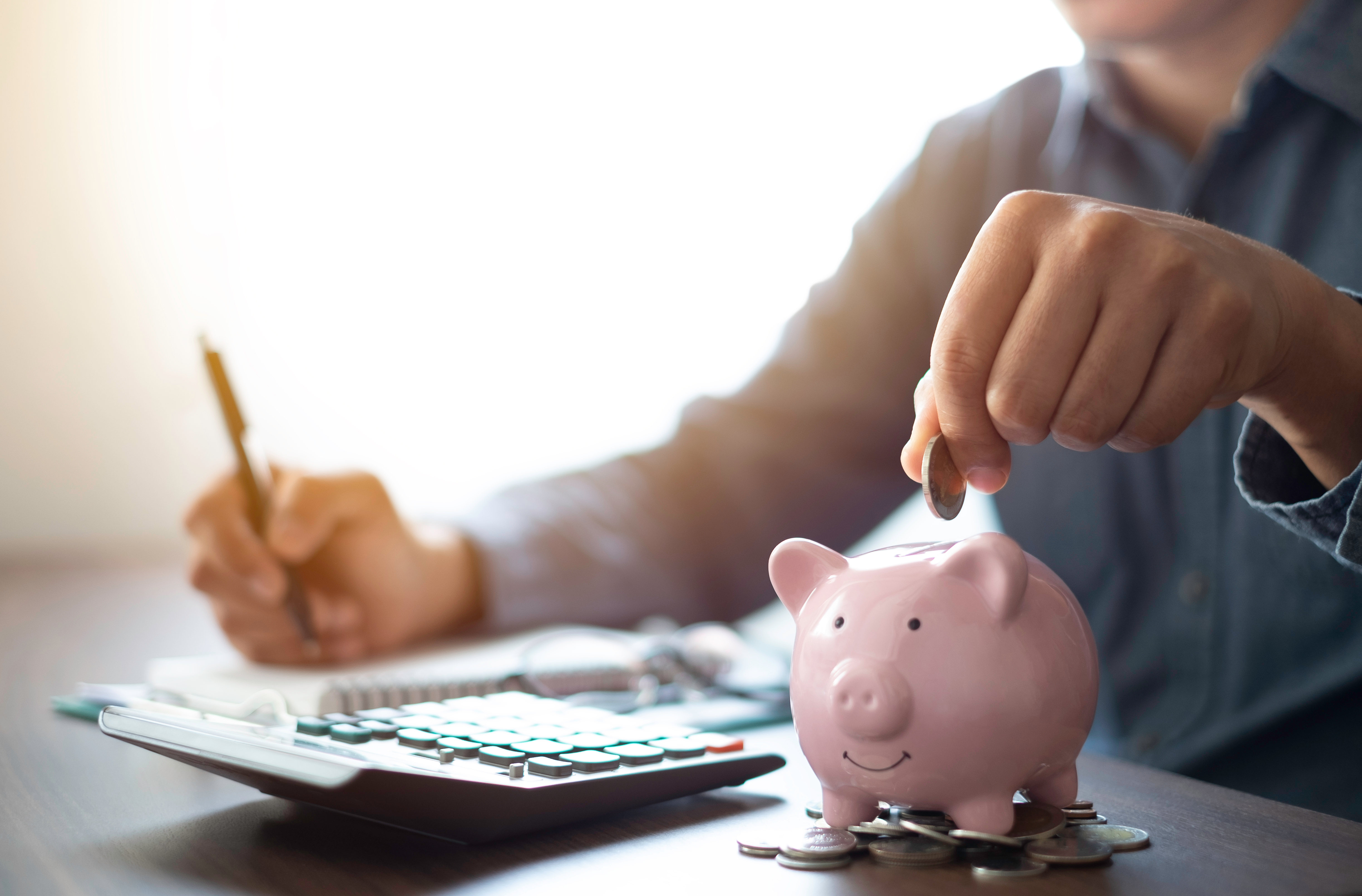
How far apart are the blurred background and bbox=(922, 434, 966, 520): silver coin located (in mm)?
1498

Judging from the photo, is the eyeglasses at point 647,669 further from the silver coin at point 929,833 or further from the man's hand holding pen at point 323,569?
the silver coin at point 929,833

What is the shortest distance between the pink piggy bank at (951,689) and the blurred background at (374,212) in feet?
5.09

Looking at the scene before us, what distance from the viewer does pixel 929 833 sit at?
385mm

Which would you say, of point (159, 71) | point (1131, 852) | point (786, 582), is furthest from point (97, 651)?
point (159, 71)

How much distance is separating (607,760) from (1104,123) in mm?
900

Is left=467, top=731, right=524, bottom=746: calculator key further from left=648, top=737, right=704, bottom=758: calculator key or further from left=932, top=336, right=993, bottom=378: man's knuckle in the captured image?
left=932, top=336, right=993, bottom=378: man's knuckle

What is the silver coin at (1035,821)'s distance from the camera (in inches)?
15.2

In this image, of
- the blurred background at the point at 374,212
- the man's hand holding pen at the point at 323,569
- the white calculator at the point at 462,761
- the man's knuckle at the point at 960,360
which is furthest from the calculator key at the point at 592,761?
the blurred background at the point at 374,212

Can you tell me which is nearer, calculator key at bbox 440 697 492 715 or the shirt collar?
calculator key at bbox 440 697 492 715

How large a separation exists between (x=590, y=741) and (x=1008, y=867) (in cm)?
19

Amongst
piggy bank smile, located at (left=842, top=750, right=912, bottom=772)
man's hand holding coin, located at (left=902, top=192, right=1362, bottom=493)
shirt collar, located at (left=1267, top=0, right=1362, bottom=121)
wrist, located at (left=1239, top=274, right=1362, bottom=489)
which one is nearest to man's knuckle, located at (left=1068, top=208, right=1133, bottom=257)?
man's hand holding coin, located at (left=902, top=192, right=1362, bottom=493)

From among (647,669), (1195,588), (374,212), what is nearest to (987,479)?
(647,669)

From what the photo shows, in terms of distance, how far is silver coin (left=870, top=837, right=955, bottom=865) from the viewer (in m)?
0.37

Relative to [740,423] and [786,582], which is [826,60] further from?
[786,582]
